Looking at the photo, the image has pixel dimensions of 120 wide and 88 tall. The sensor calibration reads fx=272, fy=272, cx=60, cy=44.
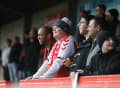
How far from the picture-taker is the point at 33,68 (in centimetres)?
635

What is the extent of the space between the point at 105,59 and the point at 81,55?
0.41 m

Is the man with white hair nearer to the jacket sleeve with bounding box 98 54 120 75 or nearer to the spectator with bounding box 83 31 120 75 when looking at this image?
the spectator with bounding box 83 31 120 75

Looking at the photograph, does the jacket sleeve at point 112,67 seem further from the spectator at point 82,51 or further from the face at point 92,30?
the face at point 92,30

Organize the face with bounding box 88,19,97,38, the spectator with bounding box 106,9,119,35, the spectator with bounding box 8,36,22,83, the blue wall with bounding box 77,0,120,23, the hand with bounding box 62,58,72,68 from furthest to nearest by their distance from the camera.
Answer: the spectator with bounding box 8,36,22,83 → the blue wall with bounding box 77,0,120,23 → the spectator with bounding box 106,9,119,35 → the face with bounding box 88,19,97,38 → the hand with bounding box 62,58,72,68

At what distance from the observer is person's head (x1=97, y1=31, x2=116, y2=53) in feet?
9.62

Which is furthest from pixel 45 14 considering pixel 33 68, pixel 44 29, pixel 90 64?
pixel 90 64

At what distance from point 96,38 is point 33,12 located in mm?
6521

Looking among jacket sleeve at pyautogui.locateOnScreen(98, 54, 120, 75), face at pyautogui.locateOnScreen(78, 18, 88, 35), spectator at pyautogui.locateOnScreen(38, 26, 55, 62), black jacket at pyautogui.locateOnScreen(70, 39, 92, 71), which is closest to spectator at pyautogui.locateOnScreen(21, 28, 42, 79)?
spectator at pyautogui.locateOnScreen(38, 26, 55, 62)

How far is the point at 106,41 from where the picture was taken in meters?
3.02

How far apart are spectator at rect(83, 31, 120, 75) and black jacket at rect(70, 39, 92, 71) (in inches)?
8.1

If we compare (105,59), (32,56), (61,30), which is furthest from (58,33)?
(32,56)

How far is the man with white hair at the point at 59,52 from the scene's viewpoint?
3.06 meters

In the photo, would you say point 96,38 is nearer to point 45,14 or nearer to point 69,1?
point 69,1

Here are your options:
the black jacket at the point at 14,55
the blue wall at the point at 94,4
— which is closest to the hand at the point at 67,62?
the blue wall at the point at 94,4
